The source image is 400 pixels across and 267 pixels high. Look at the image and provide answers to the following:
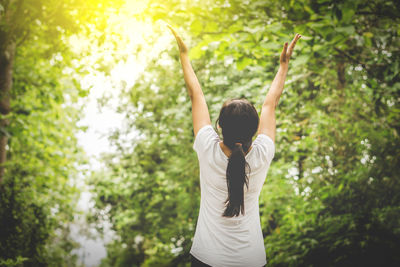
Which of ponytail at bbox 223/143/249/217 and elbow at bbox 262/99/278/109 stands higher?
elbow at bbox 262/99/278/109

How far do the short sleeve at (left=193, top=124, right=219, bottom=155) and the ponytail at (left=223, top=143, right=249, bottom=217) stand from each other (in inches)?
6.0

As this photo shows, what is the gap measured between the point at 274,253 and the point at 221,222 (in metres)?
3.84

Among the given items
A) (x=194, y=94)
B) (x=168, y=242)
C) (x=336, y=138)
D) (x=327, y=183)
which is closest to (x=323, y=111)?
(x=336, y=138)

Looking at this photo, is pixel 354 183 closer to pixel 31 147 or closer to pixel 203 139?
pixel 203 139

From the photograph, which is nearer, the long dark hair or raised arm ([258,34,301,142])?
the long dark hair

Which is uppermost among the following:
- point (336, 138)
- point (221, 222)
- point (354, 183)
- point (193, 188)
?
point (221, 222)

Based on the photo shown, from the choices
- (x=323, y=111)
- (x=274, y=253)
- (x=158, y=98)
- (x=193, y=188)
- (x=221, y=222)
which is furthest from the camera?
(x=158, y=98)

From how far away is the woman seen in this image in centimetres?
161

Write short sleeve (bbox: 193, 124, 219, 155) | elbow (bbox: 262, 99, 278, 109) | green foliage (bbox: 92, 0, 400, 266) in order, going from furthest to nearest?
green foliage (bbox: 92, 0, 400, 266)
elbow (bbox: 262, 99, 278, 109)
short sleeve (bbox: 193, 124, 219, 155)

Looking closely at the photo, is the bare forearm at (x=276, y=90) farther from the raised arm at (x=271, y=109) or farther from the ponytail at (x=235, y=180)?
the ponytail at (x=235, y=180)

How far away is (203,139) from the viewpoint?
1.72 meters

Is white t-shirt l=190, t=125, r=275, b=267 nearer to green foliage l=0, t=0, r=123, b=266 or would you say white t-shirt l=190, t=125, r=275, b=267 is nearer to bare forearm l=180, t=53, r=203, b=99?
bare forearm l=180, t=53, r=203, b=99

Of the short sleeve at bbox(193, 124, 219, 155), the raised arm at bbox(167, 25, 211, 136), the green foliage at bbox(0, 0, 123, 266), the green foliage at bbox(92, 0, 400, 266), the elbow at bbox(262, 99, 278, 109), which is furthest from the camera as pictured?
the green foliage at bbox(0, 0, 123, 266)

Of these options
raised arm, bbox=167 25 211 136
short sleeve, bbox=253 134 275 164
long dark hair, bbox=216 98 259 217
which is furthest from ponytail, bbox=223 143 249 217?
raised arm, bbox=167 25 211 136
